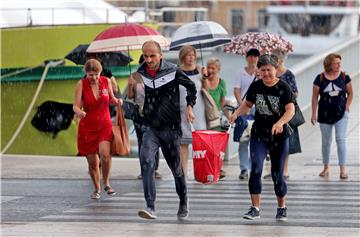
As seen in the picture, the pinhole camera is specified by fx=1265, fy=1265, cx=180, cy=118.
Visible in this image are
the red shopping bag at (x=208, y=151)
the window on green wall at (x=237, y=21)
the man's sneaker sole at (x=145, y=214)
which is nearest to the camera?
the man's sneaker sole at (x=145, y=214)

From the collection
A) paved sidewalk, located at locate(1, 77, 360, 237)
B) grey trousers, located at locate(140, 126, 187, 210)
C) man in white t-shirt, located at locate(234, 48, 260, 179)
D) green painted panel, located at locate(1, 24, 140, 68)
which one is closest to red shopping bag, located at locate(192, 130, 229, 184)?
grey trousers, located at locate(140, 126, 187, 210)

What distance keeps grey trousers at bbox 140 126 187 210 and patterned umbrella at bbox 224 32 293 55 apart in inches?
128

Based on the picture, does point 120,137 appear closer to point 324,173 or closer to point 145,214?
point 145,214

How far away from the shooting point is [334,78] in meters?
15.5

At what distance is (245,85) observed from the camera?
1546cm

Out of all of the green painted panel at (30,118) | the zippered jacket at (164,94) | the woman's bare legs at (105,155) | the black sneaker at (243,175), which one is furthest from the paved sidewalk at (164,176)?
the green painted panel at (30,118)

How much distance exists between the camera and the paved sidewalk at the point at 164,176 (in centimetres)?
1128

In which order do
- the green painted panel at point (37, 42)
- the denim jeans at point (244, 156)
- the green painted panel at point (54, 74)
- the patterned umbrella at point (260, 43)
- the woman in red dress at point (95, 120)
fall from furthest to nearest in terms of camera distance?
the green painted panel at point (54, 74) < the green painted panel at point (37, 42) < the denim jeans at point (244, 156) < the patterned umbrella at point (260, 43) < the woman in red dress at point (95, 120)

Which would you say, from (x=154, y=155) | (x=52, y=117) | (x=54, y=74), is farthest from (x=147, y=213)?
(x=52, y=117)

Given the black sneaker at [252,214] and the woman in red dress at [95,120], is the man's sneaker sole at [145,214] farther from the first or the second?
the woman in red dress at [95,120]

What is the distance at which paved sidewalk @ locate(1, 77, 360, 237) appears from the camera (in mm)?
11281

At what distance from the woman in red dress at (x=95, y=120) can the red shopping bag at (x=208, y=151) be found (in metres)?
1.58

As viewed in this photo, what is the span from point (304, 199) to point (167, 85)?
2.51 metres

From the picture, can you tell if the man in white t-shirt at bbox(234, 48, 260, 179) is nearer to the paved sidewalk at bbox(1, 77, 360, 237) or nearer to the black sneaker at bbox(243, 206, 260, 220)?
the paved sidewalk at bbox(1, 77, 360, 237)
